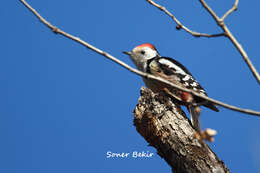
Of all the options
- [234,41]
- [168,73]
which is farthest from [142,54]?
[234,41]

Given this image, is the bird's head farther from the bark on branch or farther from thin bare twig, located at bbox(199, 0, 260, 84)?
thin bare twig, located at bbox(199, 0, 260, 84)

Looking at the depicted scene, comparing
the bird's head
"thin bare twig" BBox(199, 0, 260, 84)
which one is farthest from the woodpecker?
"thin bare twig" BBox(199, 0, 260, 84)

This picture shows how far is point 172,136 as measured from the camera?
2766 mm

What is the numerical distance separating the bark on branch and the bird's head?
0.69 m

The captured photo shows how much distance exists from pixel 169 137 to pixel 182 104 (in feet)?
2.24

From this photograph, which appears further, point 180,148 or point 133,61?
point 133,61

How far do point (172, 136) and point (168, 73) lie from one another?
86cm

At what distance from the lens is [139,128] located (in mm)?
2996

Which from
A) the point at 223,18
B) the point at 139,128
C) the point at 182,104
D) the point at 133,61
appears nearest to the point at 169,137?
the point at 139,128

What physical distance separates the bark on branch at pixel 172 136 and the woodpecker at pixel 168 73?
232 mm

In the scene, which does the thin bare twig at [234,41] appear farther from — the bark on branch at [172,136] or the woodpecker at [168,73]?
the woodpecker at [168,73]

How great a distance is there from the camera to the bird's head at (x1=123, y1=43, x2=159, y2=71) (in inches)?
147

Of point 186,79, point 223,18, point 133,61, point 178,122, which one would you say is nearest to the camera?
point 223,18

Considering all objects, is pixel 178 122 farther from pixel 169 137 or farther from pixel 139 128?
pixel 139 128
